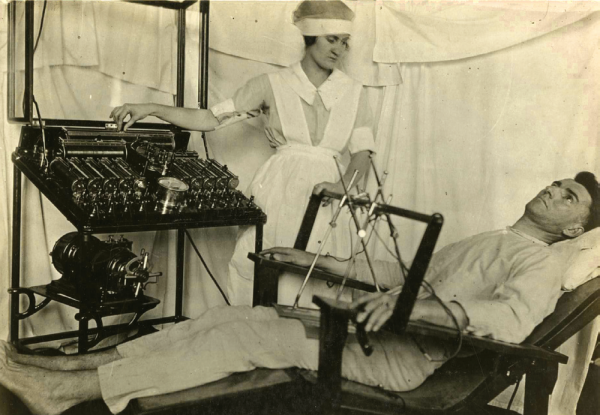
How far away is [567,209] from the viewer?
2.18 metres

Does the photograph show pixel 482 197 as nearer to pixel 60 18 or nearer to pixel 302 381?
pixel 302 381

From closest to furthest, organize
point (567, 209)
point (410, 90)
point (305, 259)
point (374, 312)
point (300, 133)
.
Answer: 1. point (374, 312)
2. point (567, 209)
3. point (305, 259)
4. point (300, 133)
5. point (410, 90)

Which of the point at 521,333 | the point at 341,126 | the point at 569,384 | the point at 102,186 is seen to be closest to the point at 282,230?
the point at 341,126

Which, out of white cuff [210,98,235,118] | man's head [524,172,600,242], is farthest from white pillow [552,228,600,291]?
white cuff [210,98,235,118]

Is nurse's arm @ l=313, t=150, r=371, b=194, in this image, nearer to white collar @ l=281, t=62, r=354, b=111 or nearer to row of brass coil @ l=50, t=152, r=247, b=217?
white collar @ l=281, t=62, r=354, b=111

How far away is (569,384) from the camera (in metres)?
2.55

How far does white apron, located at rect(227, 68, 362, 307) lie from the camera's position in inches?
105

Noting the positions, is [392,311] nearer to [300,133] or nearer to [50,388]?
[50,388]

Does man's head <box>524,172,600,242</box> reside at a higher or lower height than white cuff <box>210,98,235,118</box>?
lower

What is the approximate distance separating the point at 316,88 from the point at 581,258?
1260 millimetres

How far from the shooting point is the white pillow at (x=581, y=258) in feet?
6.75

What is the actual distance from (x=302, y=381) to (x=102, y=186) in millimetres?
1005

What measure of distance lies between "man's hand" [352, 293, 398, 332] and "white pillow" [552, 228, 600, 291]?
2.37ft

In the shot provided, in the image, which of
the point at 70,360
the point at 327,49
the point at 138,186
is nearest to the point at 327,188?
the point at 327,49
